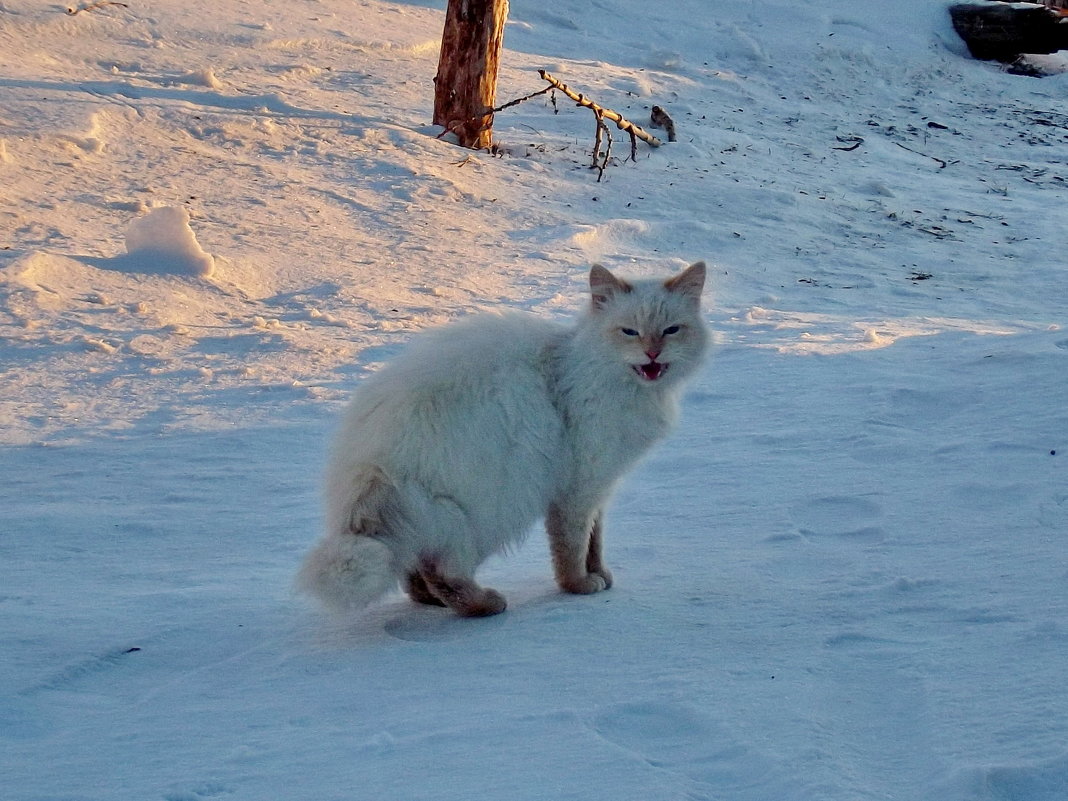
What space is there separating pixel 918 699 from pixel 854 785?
0.49m

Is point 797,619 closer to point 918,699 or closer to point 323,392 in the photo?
point 918,699

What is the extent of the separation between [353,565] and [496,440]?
0.61 meters

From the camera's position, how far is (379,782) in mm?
2336

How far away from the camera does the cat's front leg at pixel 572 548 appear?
12.5 ft

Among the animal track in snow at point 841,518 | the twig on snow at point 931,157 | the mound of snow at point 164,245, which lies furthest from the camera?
the twig on snow at point 931,157

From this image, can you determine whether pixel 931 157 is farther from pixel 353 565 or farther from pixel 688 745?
pixel 688 745

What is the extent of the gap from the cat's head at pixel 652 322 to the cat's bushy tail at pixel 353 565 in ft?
3.34

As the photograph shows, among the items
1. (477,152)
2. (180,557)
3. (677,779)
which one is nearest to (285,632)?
(180,557)

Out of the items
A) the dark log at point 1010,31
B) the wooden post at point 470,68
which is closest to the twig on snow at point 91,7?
the wooden post at point 470,68

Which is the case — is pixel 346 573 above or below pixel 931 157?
below

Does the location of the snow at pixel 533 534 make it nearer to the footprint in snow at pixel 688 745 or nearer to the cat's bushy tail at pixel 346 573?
the footprint in snow at pixel 688 745

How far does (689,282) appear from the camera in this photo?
4008 millimetres

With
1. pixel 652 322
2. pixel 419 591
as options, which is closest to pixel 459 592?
pixel 419 591

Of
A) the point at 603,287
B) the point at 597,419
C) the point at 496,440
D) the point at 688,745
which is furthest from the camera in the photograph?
the point at 603,287
